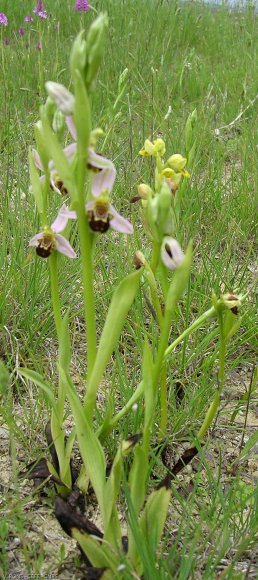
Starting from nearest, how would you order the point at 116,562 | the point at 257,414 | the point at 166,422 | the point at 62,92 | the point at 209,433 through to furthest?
the point at 62,92 → the point at 116,562 → the point at 166,422 → the point at 209,433 → the point at 257,414

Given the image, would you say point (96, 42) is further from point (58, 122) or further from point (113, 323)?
point (113, 323)

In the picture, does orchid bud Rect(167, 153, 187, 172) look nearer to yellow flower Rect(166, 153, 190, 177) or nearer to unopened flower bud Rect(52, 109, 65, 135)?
yellow flower Rect(166, 153, 190, 177)

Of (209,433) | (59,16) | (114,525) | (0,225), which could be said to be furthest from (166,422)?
(59,16)

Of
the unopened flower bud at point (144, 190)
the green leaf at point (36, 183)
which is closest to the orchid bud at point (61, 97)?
the green leaf at point (36, 183)

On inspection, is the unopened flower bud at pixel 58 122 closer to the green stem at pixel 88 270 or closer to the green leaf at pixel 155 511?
the green stem at pixel 88 270

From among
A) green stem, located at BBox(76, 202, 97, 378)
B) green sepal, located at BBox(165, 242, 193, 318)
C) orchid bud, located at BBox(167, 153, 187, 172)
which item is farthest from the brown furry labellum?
orchid bud, located at BBox(167, 153, 187, 172)

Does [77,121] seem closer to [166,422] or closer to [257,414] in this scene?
[166,422]
